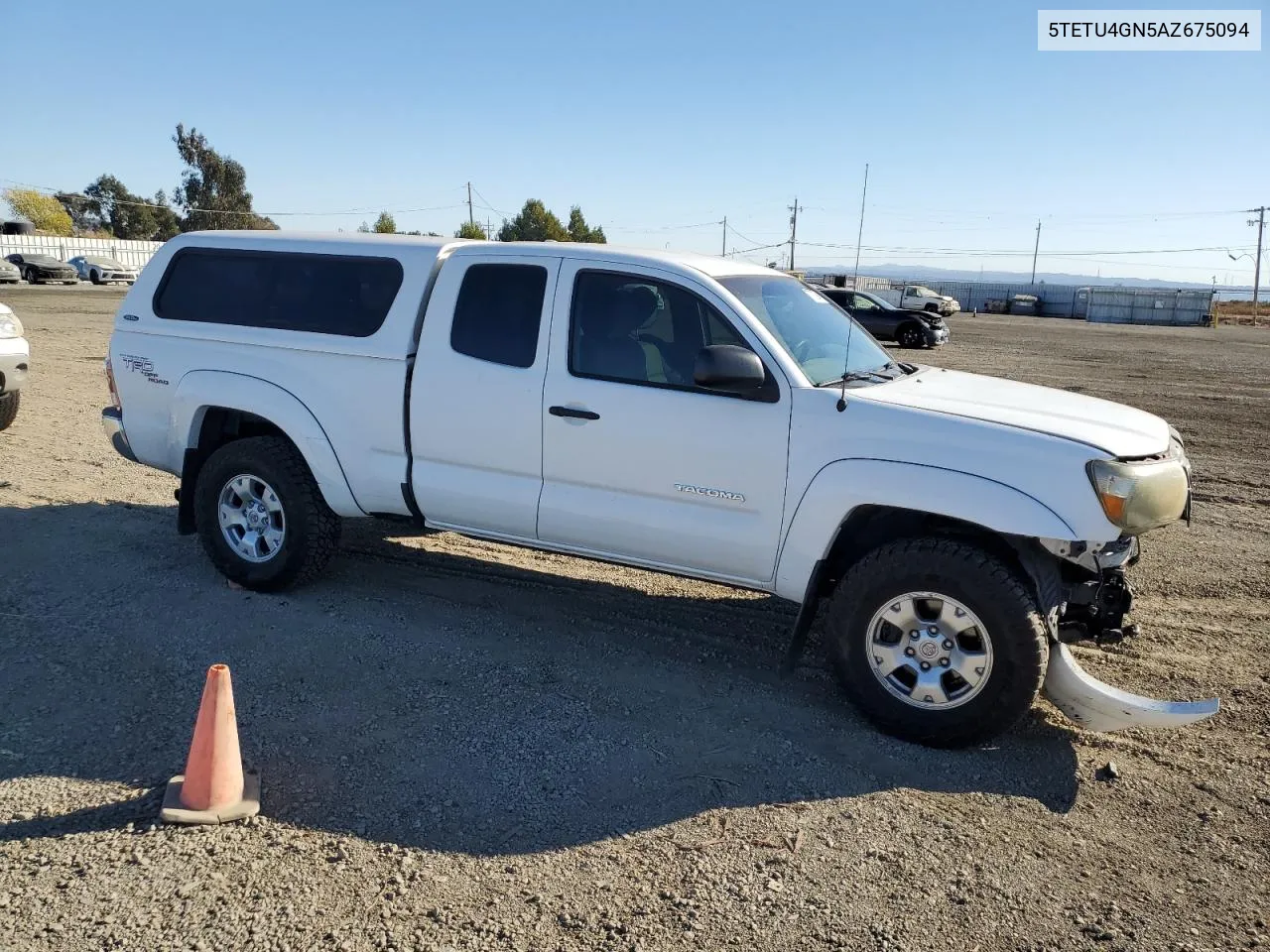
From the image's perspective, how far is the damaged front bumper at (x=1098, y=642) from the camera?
3992 millimetres

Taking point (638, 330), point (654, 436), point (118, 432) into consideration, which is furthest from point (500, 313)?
point (118, 432)

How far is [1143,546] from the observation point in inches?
287

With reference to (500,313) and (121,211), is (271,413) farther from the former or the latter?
(121,211)

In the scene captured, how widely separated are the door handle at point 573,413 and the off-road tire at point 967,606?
1449 mm

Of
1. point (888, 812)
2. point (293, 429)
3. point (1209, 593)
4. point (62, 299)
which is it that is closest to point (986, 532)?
point (888, 812)

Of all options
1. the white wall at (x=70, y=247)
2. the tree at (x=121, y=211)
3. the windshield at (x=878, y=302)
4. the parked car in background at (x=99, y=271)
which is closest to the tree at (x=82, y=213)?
the tree at (x=121, y=211)

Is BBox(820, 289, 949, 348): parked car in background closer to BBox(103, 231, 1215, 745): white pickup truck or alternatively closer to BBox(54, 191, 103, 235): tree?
BBox(103, 231, 1215, 745): white pickup truck

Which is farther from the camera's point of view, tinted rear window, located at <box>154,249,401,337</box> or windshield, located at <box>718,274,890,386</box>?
tinted rear window, located at <box>154,249,401,337</box>

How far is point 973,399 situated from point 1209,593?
2.95 metres

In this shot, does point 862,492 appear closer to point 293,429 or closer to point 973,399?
point 973,399

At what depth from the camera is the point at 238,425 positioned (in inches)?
231

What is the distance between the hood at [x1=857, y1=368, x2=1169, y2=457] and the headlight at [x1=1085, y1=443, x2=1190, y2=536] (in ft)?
0.25

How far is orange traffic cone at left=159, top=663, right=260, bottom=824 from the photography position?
3447 millimetres

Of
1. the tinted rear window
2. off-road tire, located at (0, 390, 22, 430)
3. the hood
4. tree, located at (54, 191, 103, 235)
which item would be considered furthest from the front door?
tree, located at (54, 191, 103, 235)
